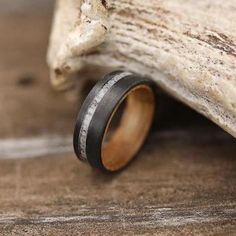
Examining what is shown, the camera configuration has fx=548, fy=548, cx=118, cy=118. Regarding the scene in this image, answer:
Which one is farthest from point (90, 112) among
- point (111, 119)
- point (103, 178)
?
point (103, 178)

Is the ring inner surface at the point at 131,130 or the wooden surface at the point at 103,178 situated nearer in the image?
the wooden surface at the point at 103,178

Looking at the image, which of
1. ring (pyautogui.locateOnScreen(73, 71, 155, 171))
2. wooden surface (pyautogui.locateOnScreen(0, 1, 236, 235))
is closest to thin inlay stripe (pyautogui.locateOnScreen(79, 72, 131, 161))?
ring (pyautogui.locateOnScreen(73, 71, 155, 171))

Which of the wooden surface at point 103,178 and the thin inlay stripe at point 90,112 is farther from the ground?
the thin inlay stripe at point 90,112

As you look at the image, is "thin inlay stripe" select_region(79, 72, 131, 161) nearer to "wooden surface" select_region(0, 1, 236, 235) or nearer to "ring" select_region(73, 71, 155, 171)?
"ring" select_region(73, 71, 155, 171)

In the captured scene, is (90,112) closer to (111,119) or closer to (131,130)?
(111,119)

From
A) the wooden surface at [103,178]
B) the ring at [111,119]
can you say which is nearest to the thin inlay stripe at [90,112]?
the ring at [111,119]

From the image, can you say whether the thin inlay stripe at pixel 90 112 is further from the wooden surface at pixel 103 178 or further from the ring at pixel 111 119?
the wooden surface at pixel 103 178

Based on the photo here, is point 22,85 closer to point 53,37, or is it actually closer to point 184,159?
point 53,37
